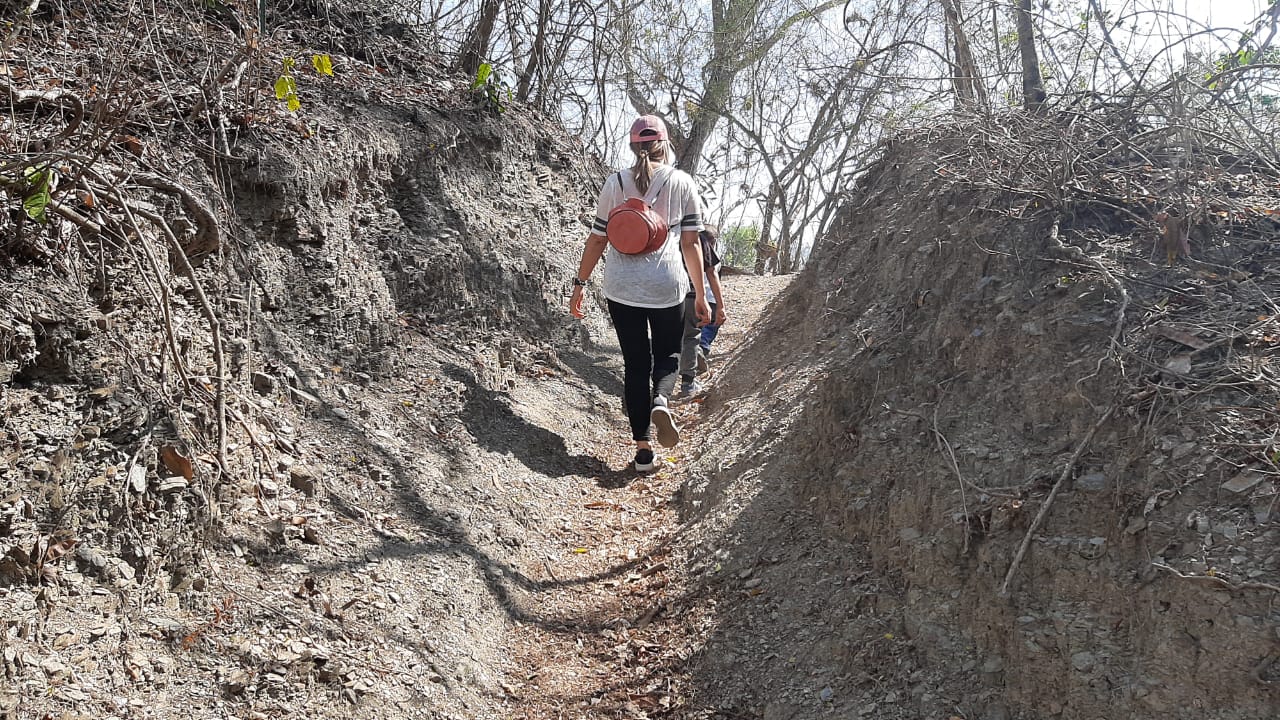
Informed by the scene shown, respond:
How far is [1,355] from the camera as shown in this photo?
2.97 m

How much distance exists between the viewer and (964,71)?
267 inches

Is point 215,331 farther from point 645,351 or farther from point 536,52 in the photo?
point 536,52

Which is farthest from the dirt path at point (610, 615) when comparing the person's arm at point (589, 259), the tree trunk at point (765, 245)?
the tree trunk at point (765, 245)

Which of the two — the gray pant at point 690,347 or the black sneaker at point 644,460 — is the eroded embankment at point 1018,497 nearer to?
the black sneaker at point 644,460

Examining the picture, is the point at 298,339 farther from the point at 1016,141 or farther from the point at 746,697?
the point at 1016,141

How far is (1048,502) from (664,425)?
251 centimetres

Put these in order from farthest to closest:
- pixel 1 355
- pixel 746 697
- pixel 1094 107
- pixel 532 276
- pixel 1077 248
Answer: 1. pixel 532 276
2. pixel 1094 107
3. pixel 1077 248
4. pixel 746 697
5. pixel 1 355

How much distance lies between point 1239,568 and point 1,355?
397 cm

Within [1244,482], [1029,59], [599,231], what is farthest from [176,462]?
[1029,59]

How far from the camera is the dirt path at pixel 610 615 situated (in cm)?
345

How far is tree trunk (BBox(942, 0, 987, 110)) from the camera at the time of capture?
5.37 m

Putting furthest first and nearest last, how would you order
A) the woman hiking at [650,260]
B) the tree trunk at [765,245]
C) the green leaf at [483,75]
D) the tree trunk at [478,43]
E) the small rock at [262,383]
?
the tree trunk at [765,245]
the tree trunk at [478,43]
the green leaf at [483,75]
the woman hiking at [650,260]
the small rock at [262,383]

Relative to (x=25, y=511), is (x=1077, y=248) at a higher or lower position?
higher

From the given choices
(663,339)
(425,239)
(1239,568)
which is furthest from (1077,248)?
(425,239)
